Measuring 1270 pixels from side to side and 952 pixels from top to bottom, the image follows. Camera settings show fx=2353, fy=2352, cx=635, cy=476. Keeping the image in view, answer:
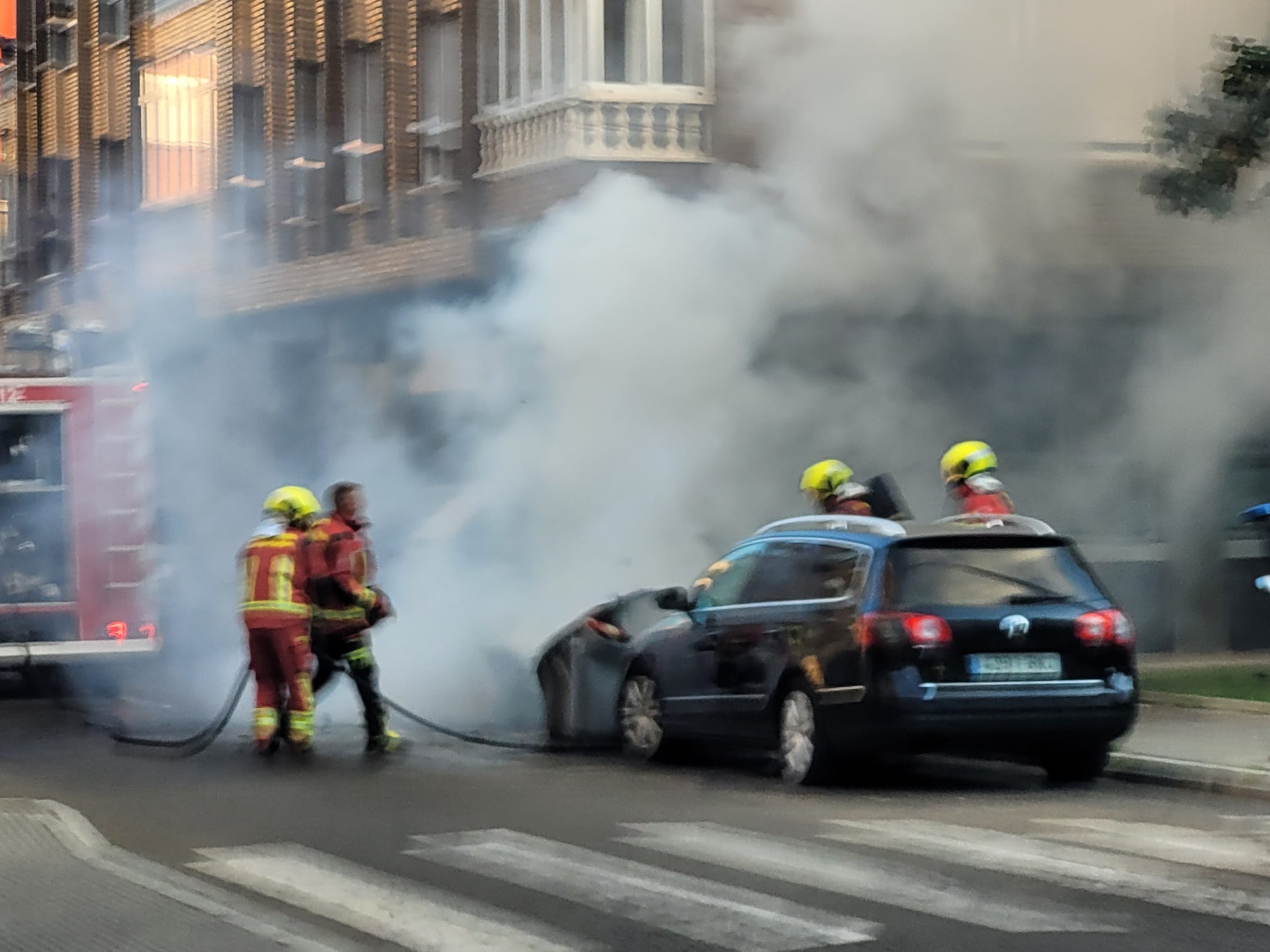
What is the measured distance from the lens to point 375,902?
7566mm

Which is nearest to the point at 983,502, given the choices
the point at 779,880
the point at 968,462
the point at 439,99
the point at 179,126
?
the point at 968,462

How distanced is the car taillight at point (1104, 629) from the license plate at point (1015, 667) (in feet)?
0.60

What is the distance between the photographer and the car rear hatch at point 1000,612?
10.8 meters

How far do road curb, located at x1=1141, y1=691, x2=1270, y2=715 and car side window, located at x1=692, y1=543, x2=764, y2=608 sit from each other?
3.51 m

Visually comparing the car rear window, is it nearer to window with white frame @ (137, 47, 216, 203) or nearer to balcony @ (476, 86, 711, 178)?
balcony @ (476, 86, 711, 178)

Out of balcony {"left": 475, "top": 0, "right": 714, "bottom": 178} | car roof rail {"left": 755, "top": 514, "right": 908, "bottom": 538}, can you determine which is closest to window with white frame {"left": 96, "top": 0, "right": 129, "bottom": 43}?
balcony {"left": 475, "top": 0, "right": 714, "bottom": 178}

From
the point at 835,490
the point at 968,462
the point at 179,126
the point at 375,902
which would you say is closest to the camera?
the point at 375,902

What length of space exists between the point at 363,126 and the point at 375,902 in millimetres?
16718

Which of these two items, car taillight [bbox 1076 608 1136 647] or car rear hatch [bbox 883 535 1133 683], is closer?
car rear hatch [bbox 883 535 1133 683]

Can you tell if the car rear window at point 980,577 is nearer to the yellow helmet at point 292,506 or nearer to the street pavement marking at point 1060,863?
the street pavement marking at point 1060,863

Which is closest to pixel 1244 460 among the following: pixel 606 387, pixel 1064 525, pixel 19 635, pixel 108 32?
pixel 1064 525

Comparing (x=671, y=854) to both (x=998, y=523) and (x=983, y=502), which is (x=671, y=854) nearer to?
(x=998, y=523)

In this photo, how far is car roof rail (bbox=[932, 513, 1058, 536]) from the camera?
11359mm

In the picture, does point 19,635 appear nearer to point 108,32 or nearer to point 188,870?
point 188,870
